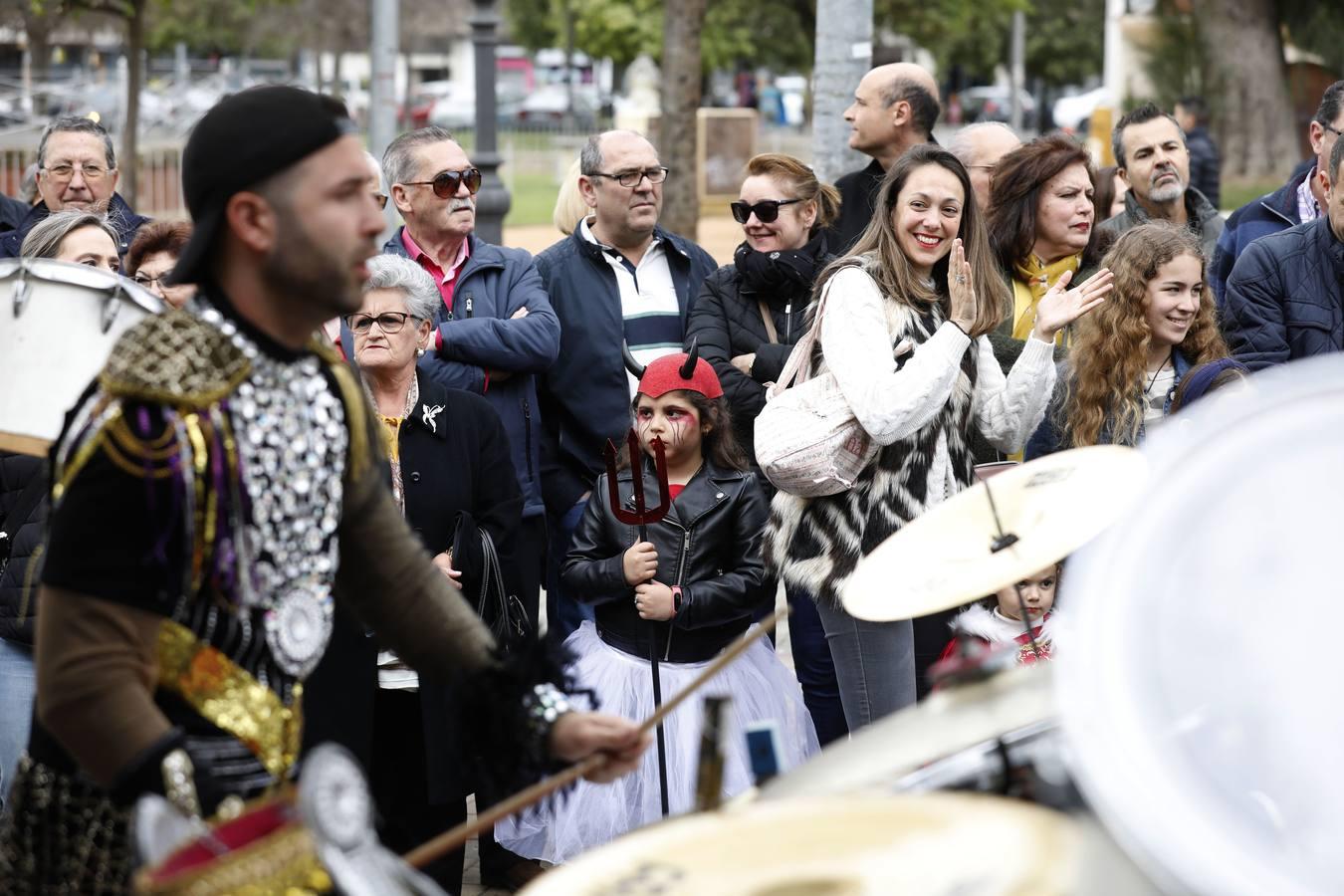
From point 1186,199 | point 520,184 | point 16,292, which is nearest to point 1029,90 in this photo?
point 520,184

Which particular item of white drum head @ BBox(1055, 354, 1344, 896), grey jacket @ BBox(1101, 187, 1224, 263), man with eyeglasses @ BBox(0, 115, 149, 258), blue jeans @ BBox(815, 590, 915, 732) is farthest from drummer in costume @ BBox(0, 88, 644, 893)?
grey jacket @ BBox(1101, 187, 1224, 263)

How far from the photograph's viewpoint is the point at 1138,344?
5.17m

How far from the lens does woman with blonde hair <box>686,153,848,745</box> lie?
5.41m

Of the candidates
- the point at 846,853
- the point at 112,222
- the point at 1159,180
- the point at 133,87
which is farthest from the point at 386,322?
the point at 133,87

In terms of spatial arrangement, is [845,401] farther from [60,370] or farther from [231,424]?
[231,424]

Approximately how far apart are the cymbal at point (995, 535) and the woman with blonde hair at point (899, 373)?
125cm

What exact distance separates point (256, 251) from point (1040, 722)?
129 centimetres

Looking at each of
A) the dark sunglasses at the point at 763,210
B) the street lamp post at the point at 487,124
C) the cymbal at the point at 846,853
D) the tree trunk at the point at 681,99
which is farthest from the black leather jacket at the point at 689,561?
the tree trunk at the point at 681,99

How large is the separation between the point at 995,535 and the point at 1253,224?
4.16 meters

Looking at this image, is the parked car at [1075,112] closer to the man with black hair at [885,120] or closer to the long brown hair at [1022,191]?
the man with black hair at [885,120]

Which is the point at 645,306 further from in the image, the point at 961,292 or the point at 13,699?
the point at 13,699

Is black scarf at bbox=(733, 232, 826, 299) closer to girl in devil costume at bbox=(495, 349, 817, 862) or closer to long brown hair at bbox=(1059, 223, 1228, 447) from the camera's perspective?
girl in devil costume at bbox=(495, 349, 817, 862)

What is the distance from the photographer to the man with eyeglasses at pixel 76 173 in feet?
21.2

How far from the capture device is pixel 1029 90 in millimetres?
55406
